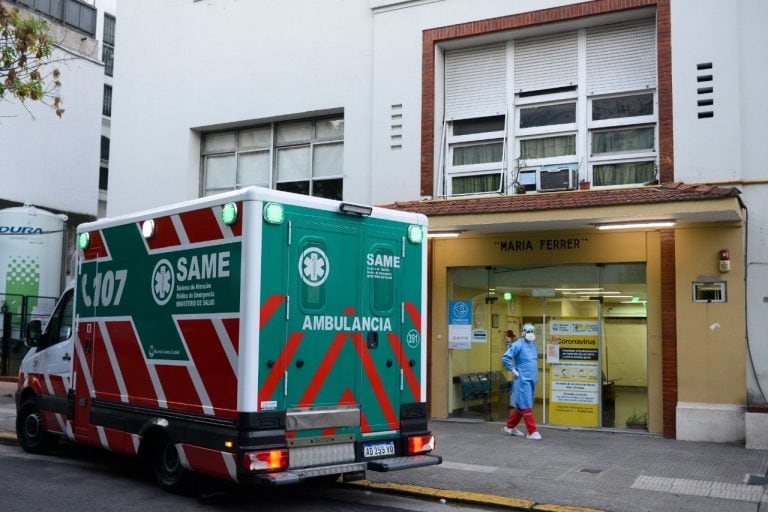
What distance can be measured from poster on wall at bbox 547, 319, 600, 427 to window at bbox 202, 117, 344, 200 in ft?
17.2

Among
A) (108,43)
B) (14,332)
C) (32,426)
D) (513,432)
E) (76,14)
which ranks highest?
(108,43)

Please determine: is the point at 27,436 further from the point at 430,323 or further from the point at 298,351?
the point at 430,323

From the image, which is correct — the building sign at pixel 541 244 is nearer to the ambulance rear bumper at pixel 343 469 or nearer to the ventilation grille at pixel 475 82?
the ventilation grille at pixel 475 82

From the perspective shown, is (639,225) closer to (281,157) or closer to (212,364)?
(212,364)

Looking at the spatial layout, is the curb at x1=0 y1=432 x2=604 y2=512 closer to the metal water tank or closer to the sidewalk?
the sidewalk

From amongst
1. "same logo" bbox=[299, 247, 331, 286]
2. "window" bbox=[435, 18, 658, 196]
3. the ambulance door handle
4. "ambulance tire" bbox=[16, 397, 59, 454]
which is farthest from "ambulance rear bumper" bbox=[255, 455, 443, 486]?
"window" bbox=[435, 18, 658, 196]

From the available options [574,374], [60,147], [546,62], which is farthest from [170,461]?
[60,147]

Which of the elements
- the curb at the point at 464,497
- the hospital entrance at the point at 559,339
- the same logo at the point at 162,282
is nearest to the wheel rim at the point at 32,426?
the same logo at the point at 162,282

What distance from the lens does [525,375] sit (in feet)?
38.2

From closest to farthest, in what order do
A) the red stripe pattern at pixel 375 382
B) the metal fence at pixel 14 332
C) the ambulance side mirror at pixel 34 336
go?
1. the red stripe pattern at pixel 375 382
2. the ambulance side mirror at pixel 34 336
3. the metal fence at pixel 14 332

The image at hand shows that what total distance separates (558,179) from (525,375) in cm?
335

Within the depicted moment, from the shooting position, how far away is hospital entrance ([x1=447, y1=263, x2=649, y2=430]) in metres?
12.3

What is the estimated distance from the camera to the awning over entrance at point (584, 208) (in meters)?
10.5

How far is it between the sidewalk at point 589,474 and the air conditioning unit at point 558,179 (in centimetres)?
394
